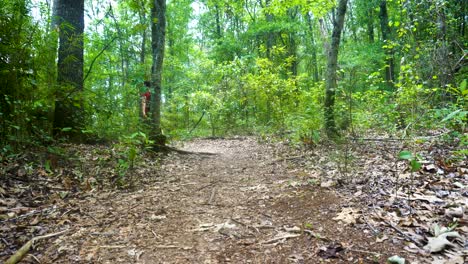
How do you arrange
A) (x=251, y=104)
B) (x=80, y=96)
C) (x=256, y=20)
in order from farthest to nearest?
(x=256, y=20) < (x=251, y=104) < (x=80, y=96)

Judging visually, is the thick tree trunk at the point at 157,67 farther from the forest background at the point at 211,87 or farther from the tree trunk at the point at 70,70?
the tree trunk at the point at 70,70

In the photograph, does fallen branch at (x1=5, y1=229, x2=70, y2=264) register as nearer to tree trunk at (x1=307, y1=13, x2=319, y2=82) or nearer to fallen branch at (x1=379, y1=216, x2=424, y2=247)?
fallen branch at (x1=379, y1=216, x2=424, y2=247)

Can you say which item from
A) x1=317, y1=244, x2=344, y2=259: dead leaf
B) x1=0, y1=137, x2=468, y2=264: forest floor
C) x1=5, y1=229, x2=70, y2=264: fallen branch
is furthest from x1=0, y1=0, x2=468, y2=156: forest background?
x1=5, y1=229, x2=70, y2=264: fallen branch

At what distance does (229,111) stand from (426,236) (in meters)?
10.6

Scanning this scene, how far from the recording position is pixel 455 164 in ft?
12.0

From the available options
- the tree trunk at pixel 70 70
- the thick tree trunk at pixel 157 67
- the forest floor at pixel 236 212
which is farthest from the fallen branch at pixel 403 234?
the thick tree trunk at pixel 157 67

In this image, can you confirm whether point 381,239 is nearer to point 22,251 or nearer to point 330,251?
point 330,251

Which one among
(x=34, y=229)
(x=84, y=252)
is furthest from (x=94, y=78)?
(x=84, y=252)

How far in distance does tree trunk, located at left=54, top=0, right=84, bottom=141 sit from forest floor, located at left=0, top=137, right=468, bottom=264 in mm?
549

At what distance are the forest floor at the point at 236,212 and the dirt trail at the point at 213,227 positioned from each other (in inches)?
0.4

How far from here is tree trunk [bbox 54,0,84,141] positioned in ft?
14.7

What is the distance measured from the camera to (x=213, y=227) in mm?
2750

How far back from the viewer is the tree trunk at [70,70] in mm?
4488

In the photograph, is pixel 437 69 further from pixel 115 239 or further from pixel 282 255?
pixel 115 239
